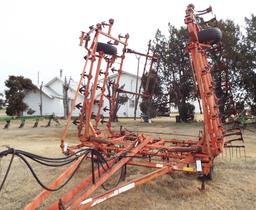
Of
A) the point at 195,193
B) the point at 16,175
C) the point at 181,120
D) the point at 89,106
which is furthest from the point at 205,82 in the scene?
the point at 181,120

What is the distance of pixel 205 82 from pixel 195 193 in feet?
6.38

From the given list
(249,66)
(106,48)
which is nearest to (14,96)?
(249,66)

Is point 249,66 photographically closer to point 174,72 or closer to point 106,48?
point 174,72

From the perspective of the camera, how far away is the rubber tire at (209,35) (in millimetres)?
6285

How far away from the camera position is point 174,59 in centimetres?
2697

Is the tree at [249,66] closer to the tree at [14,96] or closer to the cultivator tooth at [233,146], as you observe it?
the cultivator tooth at [233,146]

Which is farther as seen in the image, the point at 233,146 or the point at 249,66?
the point at 249,66

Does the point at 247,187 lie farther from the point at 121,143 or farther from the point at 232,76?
the point at 232,76

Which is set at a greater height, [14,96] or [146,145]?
[14,96]

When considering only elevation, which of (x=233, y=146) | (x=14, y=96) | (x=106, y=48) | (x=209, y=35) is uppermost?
(x=14, y=96)

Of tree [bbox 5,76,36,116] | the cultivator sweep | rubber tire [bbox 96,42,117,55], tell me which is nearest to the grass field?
the cultivator sweep

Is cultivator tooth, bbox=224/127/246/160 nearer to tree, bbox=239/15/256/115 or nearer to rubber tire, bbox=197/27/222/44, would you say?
rubber tire, bbox=197/27/222/44

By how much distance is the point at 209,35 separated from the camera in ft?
20.6

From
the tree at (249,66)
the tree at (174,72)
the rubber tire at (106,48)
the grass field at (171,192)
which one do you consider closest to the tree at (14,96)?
the tree at (174,72)
